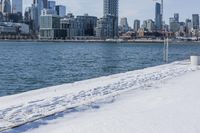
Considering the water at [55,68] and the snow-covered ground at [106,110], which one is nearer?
the snow-covered ground at [106,110]

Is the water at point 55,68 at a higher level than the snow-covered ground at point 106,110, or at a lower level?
lower

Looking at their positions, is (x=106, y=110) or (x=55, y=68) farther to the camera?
(x=55, y=68)

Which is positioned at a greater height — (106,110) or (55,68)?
(106,110)

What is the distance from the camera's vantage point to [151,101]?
511 inches

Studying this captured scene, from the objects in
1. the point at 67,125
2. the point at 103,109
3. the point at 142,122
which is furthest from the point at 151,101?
the point at 67,125

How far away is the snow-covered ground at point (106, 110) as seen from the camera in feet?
30.9

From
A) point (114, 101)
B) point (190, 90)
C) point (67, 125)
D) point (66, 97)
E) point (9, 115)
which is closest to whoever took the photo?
point (67, 125)

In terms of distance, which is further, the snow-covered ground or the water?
the water

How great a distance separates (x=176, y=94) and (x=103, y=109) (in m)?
3.99

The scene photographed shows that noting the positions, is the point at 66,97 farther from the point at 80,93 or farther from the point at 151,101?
the point at 151,101

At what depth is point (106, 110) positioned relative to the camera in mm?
11406

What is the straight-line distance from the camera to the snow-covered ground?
941 cm

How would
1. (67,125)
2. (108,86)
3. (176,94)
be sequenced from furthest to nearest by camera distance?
(108,86)
(176,94)
(67,125)

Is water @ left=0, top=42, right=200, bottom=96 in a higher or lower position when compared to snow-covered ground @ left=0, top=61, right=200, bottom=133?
lower
